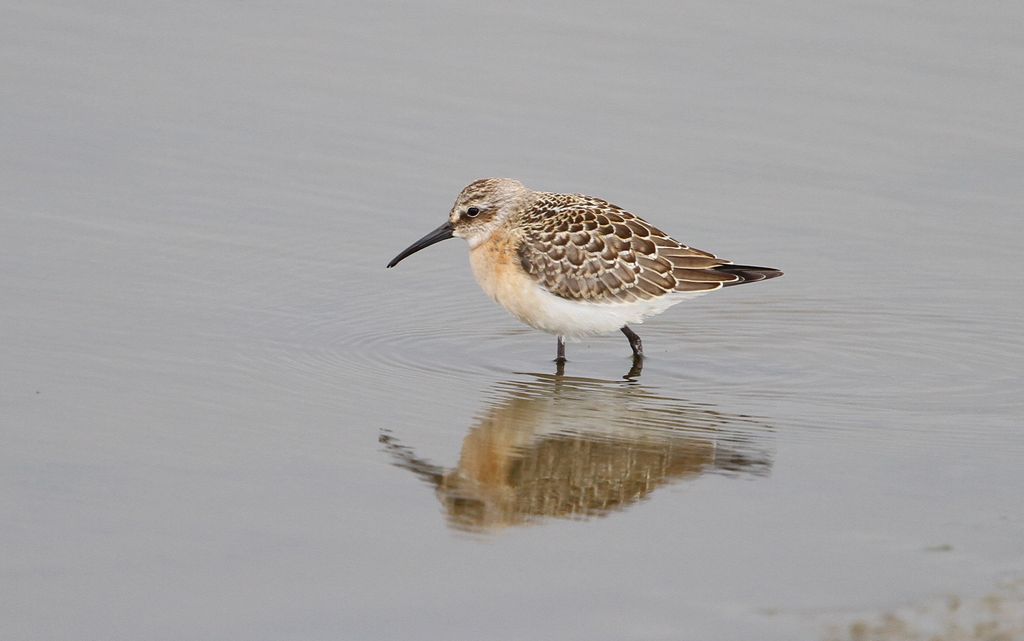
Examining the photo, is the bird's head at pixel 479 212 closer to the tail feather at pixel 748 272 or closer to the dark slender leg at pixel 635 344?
the dark slender leg at pixel 635 344

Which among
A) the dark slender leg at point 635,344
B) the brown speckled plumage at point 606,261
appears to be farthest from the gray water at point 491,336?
the brown speckled plumage at point 606,261

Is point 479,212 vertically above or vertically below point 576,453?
above

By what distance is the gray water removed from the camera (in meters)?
6.22

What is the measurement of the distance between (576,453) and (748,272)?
106 inches

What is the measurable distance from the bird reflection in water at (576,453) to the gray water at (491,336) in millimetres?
29

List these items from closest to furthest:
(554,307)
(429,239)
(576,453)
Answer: (576,453), (554,307), (429,239)

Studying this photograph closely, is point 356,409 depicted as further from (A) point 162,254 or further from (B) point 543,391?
(A) point 162,254

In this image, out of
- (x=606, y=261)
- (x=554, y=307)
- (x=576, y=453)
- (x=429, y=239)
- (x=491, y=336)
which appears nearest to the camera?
(x=576, y=453)

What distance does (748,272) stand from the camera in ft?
33.0

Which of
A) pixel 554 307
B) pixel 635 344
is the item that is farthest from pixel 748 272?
pixel 554 307

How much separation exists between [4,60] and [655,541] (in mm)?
9195

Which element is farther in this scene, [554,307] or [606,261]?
[606,261]

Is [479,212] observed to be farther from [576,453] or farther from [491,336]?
[576,453]

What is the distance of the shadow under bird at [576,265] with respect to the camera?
1002cm
